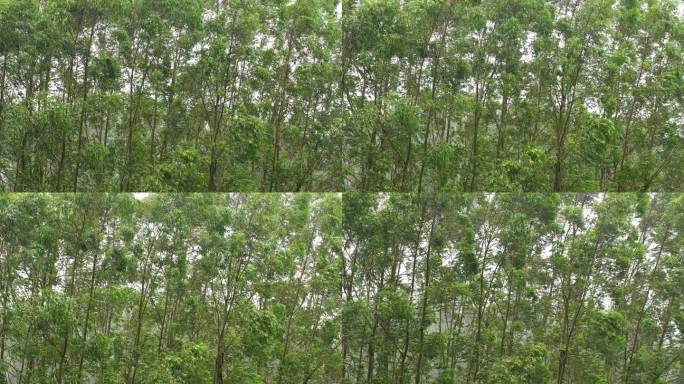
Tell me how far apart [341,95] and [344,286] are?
155 centimetres

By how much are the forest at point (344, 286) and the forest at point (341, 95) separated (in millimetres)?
200

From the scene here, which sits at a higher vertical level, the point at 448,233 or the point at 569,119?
the point at 569,119

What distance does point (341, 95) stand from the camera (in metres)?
6.20

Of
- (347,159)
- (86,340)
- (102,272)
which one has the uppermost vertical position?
(347,159)

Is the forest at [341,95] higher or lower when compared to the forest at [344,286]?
higher

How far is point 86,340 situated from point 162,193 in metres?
1.33

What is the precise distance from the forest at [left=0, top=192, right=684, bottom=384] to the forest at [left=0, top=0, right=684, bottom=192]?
0.20m

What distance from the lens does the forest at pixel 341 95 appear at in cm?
615

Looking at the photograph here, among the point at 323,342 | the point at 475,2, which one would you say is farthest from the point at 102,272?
the point at 475,2

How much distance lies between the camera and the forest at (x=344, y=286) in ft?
19.8

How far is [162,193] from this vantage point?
6.11 metres

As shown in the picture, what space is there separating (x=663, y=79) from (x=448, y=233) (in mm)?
2176

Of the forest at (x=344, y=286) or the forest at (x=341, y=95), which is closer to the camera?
the forest at (x=344, y=286)

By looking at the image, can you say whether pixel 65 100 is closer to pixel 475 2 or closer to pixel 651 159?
pixel 475 2
